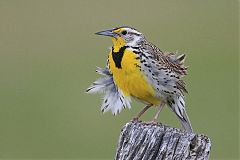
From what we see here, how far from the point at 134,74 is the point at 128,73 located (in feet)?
0.11

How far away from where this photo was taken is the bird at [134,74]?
517cm

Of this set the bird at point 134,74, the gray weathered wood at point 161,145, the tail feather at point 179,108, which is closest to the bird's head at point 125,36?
the bird at point 134,74

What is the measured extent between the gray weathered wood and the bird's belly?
3.90 feet

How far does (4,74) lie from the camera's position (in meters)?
11.1

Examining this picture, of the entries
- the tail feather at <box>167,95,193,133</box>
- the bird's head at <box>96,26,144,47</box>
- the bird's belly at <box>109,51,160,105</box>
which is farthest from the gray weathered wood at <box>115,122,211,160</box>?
the tail feather at <box>167,95,193,133</box>

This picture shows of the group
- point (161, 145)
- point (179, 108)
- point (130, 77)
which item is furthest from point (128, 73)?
point (161, 145)

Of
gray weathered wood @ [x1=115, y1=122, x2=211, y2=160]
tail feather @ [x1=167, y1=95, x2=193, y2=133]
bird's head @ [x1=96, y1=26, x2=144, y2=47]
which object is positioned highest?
bird's head @ [x1=96, y1=26, x2=144, y2=47]

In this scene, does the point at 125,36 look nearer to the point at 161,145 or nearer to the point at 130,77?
the point at 130,77

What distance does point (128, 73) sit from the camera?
16.9ft

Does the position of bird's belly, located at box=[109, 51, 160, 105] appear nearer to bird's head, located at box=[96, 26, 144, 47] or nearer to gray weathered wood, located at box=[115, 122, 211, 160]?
bird's head, located at box=[96, 26, 144, 47]

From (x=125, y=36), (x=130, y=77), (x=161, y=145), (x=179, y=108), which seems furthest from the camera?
(x=179, y=108)

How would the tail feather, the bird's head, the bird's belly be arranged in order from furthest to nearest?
the tail feather
the bird's head
the bird's belly

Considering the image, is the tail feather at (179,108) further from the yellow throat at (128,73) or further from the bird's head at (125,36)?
the bird's head at (125,36)

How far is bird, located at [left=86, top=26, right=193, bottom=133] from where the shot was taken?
204 inches
